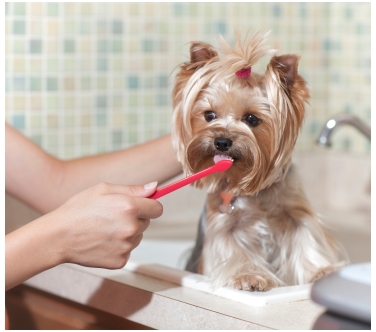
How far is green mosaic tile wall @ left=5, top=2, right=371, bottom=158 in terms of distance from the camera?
1.62 m

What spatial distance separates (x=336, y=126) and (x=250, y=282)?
0.62 meters

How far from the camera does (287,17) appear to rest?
2047 millimetres

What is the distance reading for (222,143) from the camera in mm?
1095

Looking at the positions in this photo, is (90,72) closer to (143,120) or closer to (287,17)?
(143,120)

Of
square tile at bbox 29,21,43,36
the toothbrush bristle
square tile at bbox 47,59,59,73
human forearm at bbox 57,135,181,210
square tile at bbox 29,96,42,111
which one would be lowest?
human forearm at bbox 57,135,181,210

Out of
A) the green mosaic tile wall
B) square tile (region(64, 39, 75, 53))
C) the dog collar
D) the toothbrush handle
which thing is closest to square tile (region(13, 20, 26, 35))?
the green mosaic tile wall

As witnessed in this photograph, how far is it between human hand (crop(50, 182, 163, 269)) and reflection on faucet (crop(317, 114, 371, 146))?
27.3 inches

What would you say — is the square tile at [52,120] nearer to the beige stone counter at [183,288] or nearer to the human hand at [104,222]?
the beige stone counter at [183,288]

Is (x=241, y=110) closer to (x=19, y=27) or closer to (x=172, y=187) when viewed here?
(x=172, y=187)

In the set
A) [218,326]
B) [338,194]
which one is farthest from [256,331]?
[338,194]

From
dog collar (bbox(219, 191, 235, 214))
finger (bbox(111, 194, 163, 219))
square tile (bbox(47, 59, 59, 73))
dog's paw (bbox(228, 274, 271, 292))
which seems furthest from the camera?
square tile (bbox(47, 59, 59, 73))

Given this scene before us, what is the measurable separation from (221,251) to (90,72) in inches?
27.5

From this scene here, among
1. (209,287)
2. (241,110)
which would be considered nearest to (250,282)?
(209,287)

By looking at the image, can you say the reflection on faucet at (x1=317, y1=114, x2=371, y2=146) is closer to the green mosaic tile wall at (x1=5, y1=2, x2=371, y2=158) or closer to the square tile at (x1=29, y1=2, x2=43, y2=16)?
the green mosaic tile wall at (x1=5, y1=2, x2=371, y2=158)
